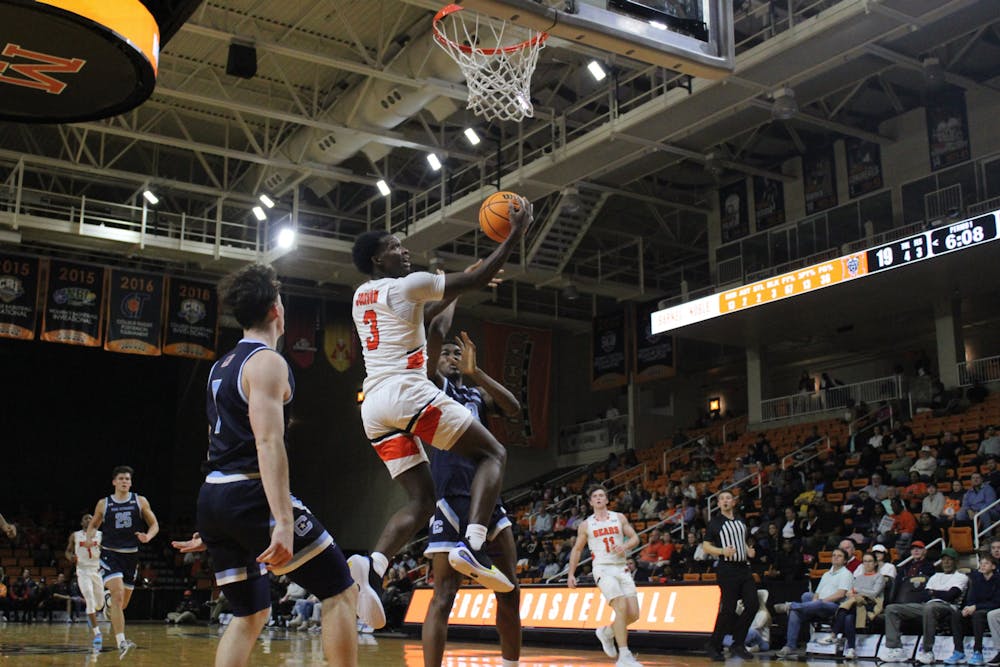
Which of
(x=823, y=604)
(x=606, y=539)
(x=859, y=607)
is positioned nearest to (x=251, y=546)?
(x=606, y=539)

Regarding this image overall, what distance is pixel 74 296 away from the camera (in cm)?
2281

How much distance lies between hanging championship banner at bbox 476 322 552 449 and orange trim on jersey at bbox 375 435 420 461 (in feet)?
77.3

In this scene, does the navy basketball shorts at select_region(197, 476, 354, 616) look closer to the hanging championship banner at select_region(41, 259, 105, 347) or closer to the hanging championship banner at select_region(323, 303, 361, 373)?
the hanging championship banner at select_region(41, 259, 105, 347)

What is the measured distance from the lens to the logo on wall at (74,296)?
74.4 ft

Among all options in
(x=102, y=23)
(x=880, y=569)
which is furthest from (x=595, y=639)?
(x=102, y=23)

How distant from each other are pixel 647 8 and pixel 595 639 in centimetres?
818

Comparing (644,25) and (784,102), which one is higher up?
(784,102)

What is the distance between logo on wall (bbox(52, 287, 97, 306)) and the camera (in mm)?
22672

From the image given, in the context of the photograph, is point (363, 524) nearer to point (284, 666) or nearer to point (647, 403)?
point (647, 403)

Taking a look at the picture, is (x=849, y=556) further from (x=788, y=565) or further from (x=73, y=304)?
(x=73, y=304)

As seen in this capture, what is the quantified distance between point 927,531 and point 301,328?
15.6 meters

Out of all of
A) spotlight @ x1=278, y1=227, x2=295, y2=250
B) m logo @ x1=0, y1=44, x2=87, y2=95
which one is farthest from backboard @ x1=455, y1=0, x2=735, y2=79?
spotlight @ x1=278, y1=227, x2=295, y2=250

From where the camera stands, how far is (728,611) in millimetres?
11477

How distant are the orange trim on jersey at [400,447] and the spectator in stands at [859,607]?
27.8 ft
